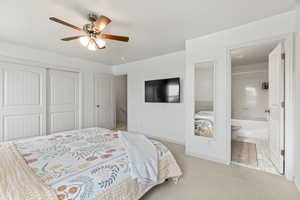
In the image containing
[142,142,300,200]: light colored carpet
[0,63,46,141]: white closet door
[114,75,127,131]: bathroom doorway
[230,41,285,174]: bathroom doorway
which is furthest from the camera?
[114,75,127,131]: bathroom doorway

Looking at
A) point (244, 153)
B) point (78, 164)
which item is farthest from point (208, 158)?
point (78, 164)

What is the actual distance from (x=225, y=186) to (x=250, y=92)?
404cm

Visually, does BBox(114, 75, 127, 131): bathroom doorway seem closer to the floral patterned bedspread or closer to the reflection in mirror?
the reflection in mirror

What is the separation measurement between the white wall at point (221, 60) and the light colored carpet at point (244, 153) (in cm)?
42

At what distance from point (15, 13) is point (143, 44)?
2.08 m

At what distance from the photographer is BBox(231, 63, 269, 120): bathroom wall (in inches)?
172

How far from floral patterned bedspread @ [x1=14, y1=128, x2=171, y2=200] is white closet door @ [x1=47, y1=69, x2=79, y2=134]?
6.12ft

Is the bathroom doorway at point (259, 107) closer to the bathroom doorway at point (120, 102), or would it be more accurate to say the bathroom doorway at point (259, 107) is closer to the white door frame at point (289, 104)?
the white door frame at point (289, 104)

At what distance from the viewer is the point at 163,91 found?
11.8ft

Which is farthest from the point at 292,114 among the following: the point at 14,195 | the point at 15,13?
the point at 15,13

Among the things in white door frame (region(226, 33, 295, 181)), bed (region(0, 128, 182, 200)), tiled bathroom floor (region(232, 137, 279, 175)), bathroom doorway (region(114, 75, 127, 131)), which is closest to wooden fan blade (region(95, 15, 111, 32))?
bed (region(0, 128, 182, 200))

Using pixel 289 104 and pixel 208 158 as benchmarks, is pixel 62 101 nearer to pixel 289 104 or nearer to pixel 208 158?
pixel 208 158

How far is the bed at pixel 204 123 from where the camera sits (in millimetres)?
2512

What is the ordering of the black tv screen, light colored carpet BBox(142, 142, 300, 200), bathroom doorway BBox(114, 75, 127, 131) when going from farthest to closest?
bathroom doorway BBox(114, 75, 127, 131), the black tv screen, light colored carpet BBox(142, 142, 300, 200)
